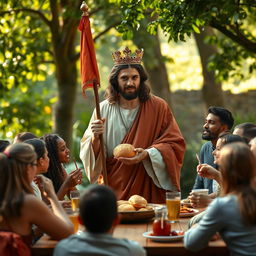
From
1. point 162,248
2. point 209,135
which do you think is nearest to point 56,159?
point 209,135

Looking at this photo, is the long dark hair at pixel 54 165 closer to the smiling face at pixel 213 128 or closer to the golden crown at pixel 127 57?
the golden crown at pixel 127 57

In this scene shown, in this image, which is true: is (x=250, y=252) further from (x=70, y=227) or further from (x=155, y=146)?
(x=155, y=146)

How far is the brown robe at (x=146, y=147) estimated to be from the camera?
250 inches

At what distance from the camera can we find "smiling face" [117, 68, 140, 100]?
6.58 m

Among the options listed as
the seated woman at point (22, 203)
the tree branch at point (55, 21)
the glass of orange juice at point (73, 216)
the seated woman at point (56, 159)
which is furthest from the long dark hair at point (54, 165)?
the tree branch at point (55, 21)

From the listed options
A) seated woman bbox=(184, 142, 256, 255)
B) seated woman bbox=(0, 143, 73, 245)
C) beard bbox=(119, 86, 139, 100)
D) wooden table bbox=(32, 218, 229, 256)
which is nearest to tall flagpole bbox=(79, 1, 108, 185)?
beard bbox=(119, 86, 139, 100)

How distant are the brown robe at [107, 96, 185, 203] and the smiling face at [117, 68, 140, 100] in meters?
0.18

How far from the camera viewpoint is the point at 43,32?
11.9m

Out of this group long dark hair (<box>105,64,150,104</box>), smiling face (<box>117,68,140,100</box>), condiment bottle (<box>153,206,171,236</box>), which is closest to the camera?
condiment bottle (<box>153,206,171,236</box>)

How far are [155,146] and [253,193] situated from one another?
2.39 meters

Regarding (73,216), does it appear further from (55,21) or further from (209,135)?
(55,21)

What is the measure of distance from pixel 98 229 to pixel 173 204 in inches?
48.9

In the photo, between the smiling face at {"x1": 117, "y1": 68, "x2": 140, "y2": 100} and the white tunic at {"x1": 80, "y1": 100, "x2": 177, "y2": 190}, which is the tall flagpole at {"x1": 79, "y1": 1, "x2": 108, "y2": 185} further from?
the smiling face at {"x1": 117, "y1": 68, "x2": 140, "y2": 100}

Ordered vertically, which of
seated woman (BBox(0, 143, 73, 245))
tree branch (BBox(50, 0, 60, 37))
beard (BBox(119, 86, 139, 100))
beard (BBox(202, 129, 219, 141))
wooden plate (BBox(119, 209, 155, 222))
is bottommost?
wooden plate (BBox(119, 209, 155, 222))
